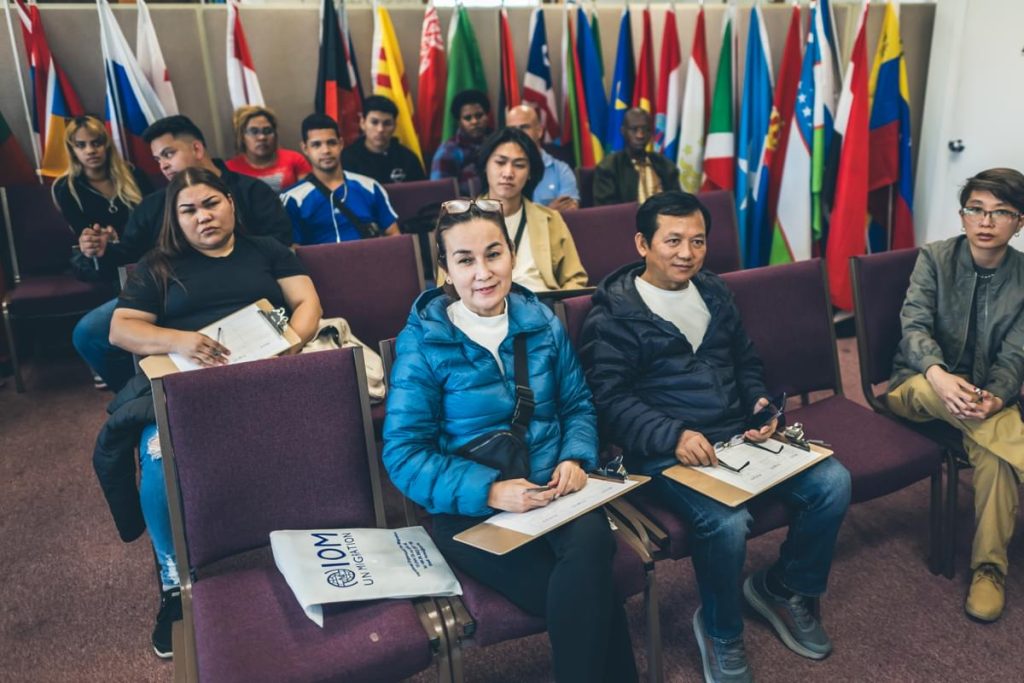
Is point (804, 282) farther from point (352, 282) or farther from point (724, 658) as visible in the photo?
point (352, 282)

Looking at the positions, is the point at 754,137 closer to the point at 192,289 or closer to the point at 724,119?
the point at 724,119

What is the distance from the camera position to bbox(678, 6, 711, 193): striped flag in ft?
14.7

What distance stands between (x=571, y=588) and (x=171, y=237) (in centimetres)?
159

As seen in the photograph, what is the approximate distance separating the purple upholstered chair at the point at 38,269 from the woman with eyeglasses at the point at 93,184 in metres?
0.35

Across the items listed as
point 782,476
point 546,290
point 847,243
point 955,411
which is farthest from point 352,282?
point 847,243

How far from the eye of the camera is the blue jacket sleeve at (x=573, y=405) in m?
1.85

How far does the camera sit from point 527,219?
2969 millimetres

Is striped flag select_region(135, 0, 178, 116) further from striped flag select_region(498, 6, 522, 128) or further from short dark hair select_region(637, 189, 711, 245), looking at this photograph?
short dark hair select_region(637, 189, 711, 245)

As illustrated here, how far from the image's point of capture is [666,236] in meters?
2.08

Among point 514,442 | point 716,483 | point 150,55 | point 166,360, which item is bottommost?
point 716,483

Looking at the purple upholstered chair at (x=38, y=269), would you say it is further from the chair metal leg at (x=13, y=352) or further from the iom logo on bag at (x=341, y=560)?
the iom logo on bag at (x=341, y=560)

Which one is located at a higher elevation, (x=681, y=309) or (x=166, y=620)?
(x=681, y=309)

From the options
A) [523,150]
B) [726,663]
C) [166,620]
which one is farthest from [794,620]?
[523,150]

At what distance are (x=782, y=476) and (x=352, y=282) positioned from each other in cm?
156
